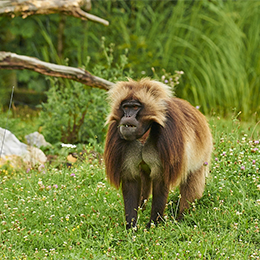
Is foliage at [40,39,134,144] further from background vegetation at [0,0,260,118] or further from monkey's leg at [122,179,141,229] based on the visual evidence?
monkey's leg at [122,179,141,229]

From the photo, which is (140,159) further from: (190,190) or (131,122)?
(190,190)

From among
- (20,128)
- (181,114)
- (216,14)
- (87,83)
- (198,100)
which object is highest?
(216,14)

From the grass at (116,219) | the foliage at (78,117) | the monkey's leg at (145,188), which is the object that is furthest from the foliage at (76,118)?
the monkey's leg at (145,188)

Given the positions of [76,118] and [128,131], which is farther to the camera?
[76,118]

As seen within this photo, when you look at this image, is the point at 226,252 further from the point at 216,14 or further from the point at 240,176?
the point at 216,14

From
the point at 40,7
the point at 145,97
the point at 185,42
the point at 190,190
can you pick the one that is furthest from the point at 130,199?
the point at 185,42

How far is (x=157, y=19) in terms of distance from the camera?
8.46 meters

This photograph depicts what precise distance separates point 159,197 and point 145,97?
85 cm

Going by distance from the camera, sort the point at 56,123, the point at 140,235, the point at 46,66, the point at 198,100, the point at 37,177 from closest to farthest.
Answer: the point at 140,235 < the point at 37,177 < the point at 46,66 < the point at 56,123 < the point at 198,100

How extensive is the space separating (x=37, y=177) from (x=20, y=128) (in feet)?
7.12

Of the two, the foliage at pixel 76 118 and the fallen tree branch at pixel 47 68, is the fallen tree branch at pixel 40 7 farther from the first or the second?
the foliage at pixel 76 118

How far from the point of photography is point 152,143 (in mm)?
3281

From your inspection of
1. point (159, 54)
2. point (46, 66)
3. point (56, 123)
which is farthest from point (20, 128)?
point (159, 54)

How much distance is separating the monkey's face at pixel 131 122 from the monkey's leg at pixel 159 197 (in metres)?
0.49
